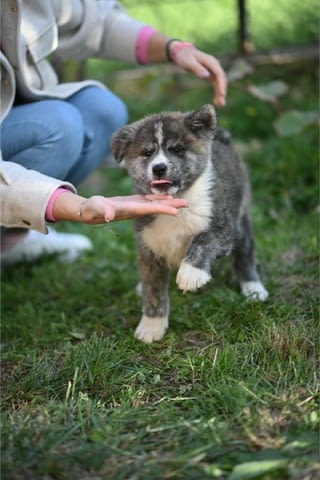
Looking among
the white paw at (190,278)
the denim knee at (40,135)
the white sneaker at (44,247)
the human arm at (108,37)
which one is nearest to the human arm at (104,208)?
the white paw at (190,278)

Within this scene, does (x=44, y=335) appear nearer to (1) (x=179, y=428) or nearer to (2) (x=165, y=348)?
(2) (x=165, y=348)

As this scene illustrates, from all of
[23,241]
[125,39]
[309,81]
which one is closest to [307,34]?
[309,81]

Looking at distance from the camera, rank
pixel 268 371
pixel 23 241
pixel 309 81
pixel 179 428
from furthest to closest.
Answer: pixel 309 81, pixel 23 241, pixel 268 371, pixel 179 428

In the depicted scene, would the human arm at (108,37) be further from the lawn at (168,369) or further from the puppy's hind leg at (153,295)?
the lawn at (168,369)

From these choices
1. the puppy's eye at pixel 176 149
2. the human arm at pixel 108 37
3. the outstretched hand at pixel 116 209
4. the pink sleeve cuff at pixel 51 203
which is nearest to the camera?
the outstretched hand at pixel 116 209

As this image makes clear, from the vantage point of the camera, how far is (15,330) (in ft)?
11.1

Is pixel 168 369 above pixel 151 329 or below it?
above

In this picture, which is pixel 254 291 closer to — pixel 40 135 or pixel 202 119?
pixel 202 119

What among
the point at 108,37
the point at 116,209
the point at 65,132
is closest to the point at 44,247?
the point at 65,132

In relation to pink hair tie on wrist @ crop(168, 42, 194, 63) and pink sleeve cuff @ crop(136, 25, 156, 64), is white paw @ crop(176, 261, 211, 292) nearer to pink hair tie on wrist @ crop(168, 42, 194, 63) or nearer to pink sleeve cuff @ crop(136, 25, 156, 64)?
pink hair tie on wrist @ crop(168, 42, 194, 63)

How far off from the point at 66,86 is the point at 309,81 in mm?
2674

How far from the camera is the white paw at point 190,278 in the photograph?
2.82 m

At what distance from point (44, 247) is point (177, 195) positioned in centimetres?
163

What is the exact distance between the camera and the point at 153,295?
3.19 metres
